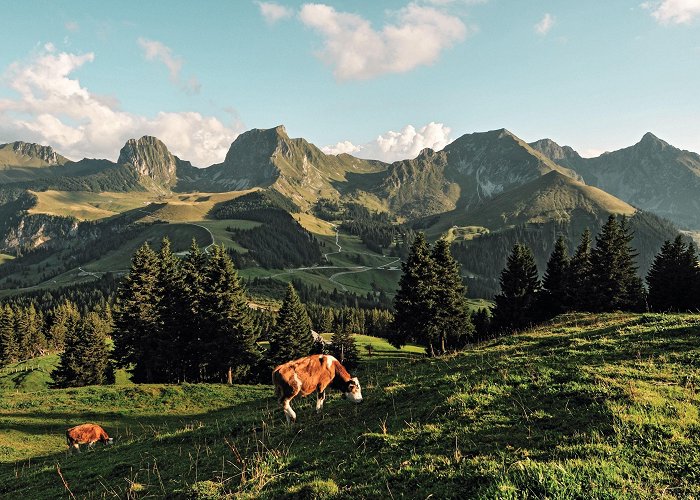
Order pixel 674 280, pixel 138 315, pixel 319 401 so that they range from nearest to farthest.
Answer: pixel 319 401, pixel 138 315, pixel 674 280

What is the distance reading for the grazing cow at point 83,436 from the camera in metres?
24.7

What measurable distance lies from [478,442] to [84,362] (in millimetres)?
79654

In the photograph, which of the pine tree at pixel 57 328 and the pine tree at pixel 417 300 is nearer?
the pine tree at pixel 417 300

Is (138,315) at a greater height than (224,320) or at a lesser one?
greater

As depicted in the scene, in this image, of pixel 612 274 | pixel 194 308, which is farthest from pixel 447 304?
pixel 194 308

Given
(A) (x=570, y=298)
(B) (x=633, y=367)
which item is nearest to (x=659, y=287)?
(A) (x=570, y=298)

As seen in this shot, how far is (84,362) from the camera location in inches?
2724

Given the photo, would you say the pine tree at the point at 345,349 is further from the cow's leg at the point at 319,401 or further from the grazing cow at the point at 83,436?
the cow's leg at the point at 319,401

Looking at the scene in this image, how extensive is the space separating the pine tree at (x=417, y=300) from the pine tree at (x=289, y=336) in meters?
20.5

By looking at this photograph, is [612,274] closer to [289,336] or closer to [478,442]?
[289,336]

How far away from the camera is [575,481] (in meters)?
7.12

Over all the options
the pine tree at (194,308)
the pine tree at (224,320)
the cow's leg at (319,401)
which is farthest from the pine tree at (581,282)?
the cow's leg at (319,401)

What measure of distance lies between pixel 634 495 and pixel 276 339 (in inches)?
2501

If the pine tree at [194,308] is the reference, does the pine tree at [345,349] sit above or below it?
below
